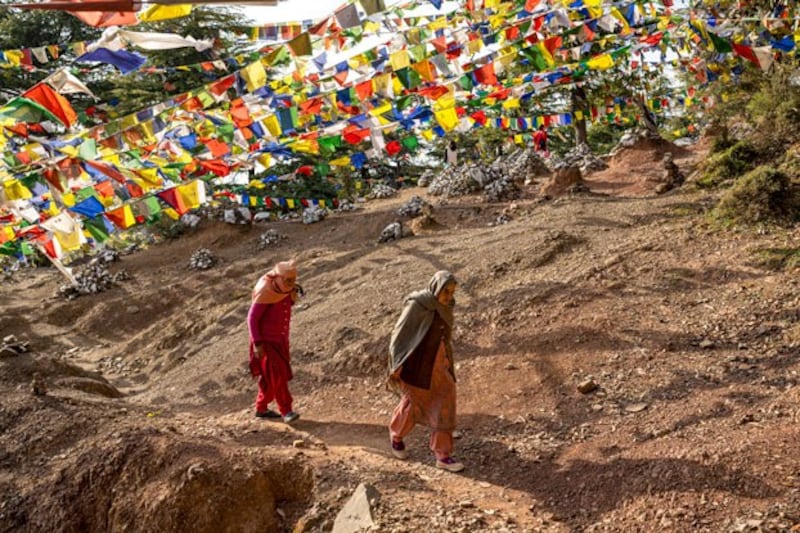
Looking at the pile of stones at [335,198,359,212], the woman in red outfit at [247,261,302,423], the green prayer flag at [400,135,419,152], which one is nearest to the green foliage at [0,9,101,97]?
the pile of stones at [335,198,359,212]

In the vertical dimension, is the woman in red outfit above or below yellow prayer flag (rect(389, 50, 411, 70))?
below

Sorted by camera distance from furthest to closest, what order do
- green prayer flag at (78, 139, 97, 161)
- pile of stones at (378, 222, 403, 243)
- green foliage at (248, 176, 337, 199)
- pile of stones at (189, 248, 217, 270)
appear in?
green foliage at (248, 176, 337, 199), pile of stones at (189, 248, 217, 270), pile of stones at (378, 222, 403, 243), green prayer flag at (78, 139, 97, 161)

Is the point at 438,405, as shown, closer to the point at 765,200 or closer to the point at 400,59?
the point at 400,59

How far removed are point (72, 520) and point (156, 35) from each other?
436cm

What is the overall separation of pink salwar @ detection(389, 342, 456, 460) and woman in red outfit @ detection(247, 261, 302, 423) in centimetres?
199

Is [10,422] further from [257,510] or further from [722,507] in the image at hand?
[722,507]

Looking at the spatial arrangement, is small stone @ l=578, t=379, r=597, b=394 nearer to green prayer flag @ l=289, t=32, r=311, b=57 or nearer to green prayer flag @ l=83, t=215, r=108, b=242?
green prayer flag @ l=289, t=32, r=311, b=57

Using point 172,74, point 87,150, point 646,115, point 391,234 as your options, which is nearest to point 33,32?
point 172,74

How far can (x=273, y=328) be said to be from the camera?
6.35 m

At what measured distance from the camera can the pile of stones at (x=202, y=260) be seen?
1587cm

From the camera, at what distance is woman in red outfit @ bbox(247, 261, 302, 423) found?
6293 mm

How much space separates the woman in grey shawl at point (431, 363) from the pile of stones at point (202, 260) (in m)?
12.1

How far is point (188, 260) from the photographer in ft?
56.6

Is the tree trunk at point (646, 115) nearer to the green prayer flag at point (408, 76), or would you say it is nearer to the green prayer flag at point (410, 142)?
the green prayer flag at point (410, 142)
